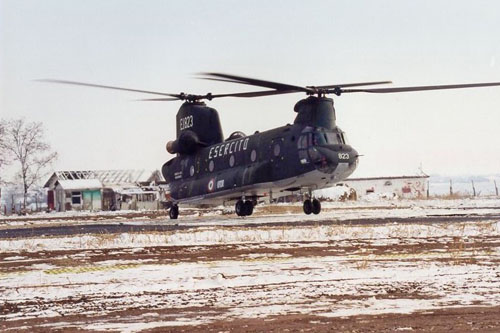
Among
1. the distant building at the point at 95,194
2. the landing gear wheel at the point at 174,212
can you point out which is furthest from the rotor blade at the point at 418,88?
the distant building at the point at 95,194

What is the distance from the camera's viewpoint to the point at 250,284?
1063 cm

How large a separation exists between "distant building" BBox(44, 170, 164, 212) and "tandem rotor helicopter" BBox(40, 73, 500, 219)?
4085 centimetres

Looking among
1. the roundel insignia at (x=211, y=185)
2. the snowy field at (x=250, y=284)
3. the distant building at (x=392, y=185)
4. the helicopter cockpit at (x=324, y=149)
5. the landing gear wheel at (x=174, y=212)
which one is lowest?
the snowy field at (x=250, y=284)

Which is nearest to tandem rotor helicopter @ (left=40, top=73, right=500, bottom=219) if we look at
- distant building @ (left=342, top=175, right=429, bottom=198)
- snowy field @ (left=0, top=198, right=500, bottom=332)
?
snowy field @ (left=0, top=198, right=500, bottom=332)

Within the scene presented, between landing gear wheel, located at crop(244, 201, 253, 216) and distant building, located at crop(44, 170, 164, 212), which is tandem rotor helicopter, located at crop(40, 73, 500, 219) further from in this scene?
distant building, located at crop(44, 170, 164, 212)

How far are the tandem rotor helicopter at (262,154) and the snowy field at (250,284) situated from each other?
10.3m

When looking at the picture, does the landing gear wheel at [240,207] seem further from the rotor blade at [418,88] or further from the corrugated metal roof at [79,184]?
the corrugated metal roof at [79,184]

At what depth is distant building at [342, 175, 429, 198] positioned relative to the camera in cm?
9281

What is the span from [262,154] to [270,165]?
92 centimetres

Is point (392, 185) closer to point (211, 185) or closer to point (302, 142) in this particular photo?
point (211, 185)

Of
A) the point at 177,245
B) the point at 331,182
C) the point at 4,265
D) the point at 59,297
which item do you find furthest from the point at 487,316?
the point at 331,182

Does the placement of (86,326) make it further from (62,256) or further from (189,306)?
(62,256)

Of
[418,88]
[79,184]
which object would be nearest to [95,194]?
[79,184]

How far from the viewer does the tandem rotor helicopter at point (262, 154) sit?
30.4 meters
